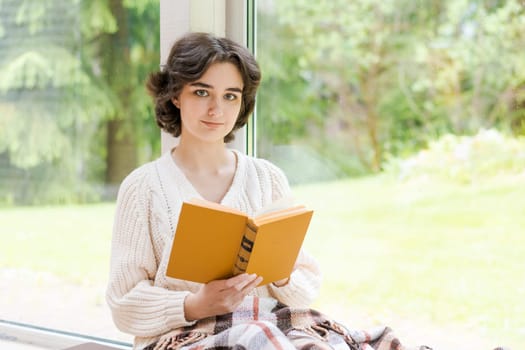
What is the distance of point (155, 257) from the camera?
1741 mm

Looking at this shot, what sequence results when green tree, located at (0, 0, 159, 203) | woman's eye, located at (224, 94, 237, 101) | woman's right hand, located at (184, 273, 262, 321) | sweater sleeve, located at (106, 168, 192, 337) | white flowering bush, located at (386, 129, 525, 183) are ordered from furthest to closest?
1. green tree, located at (0, 0, 159, 203)
2. white flowering bush, located at (386, 129, 525, 183)
3. woman's eye, located at (224, 94, 237, 101)
4. sweater sleeve, located at (106, 168, 192, 337)
5. woman's right hand, located at (184, 273, 262, 321)

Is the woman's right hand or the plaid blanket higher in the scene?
the woman's right hand

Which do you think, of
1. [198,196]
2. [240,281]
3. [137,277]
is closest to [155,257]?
[137,277]

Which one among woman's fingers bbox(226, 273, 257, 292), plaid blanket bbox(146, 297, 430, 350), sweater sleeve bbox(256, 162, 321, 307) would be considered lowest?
plaid blanket bbox(146, 297, 430, 350)

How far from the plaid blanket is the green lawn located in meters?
0.37

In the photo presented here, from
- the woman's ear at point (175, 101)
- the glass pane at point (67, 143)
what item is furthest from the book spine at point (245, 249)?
the glass pane at point (67, 143)

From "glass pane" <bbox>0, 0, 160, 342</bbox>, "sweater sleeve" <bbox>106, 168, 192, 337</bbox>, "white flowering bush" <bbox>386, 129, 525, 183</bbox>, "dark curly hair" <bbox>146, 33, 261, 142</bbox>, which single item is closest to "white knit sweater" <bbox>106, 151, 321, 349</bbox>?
"sweater sleeve" <bbox>106, 168, 192, 337</bbox>

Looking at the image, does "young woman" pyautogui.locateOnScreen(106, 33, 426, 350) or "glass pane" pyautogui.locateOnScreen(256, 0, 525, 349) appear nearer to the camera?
"young woman" pyautogui.locateOnScreen(106, 33, 426, 350)

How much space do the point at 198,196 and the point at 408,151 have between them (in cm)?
63

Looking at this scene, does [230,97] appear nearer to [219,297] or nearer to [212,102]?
[212,102]

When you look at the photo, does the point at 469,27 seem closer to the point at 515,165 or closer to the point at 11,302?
the point at 515,165

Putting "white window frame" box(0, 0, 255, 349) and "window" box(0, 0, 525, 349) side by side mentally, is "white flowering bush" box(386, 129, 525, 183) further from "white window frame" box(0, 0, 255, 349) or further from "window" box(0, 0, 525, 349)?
"white window frame" box(0, 0, 255, 349)

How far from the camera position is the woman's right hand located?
5.02 feet

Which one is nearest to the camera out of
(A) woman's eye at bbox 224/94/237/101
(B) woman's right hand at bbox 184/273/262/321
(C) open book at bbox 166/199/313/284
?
(C) open book at bbox 166/199/313/284
